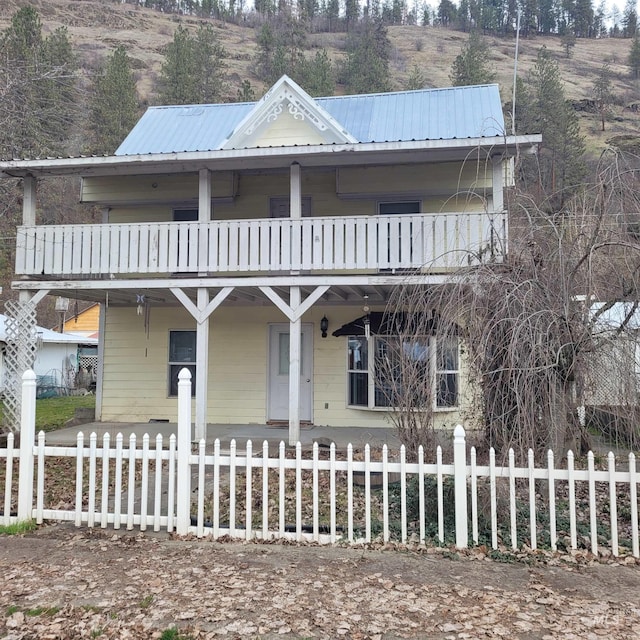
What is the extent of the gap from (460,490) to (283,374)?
8.86 metres

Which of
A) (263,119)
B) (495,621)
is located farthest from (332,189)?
(495,621)

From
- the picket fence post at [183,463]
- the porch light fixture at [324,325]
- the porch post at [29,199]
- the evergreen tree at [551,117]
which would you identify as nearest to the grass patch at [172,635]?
the picket fence post at [183,463]

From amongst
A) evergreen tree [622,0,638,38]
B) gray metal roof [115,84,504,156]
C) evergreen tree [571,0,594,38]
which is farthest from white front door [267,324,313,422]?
evergreen tree [622,0,638,38]

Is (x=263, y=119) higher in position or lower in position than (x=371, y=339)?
higher

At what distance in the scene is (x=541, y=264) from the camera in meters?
6.00

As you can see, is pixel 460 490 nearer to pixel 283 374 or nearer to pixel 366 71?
pixel 283 374

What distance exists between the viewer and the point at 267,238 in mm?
11477

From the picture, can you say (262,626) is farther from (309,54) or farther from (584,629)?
(309,54)

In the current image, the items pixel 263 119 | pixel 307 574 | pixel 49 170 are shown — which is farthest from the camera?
pixel 263 119

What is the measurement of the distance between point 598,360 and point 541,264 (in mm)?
1142

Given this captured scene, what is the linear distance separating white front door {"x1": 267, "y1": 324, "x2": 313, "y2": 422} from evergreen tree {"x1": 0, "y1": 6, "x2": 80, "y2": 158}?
6.75 meters

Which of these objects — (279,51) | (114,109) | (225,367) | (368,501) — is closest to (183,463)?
(368,501)

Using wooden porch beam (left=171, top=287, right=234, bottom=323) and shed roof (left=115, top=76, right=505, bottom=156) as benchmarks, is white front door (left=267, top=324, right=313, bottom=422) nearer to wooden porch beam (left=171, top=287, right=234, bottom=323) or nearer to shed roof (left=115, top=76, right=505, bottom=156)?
wooden porch beam (left=171, top=287, right=234, bottom=323)

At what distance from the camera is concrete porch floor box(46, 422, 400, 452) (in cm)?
1120
